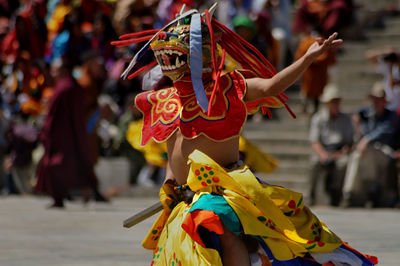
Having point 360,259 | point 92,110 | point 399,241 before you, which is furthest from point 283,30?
point 360,259

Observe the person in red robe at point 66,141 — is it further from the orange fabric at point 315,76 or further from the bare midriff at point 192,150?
the bare midriff at point 192,150

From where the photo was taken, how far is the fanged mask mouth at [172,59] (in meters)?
4.73

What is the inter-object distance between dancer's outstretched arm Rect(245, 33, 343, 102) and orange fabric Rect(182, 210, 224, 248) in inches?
26.5

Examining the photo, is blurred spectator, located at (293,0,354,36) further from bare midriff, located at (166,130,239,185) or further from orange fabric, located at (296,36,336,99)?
bare midriff, located at (166,130,239,185)

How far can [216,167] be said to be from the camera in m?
4.48

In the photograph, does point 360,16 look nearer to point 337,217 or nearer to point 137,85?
point 137,85

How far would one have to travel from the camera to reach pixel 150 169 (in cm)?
1392

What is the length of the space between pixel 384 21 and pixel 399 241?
8317mm

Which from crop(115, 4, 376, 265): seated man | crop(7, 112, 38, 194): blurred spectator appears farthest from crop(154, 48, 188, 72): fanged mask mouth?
crop(7, 112, 38, 194): blurred spectator

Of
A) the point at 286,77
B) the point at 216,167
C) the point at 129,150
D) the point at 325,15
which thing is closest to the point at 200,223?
the point at 216,167

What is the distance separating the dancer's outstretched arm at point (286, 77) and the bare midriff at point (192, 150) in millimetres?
254

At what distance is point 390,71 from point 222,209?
8.93m

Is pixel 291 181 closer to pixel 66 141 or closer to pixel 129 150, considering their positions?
pixel 129 150

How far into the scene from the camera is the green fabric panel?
4398 millimetres
